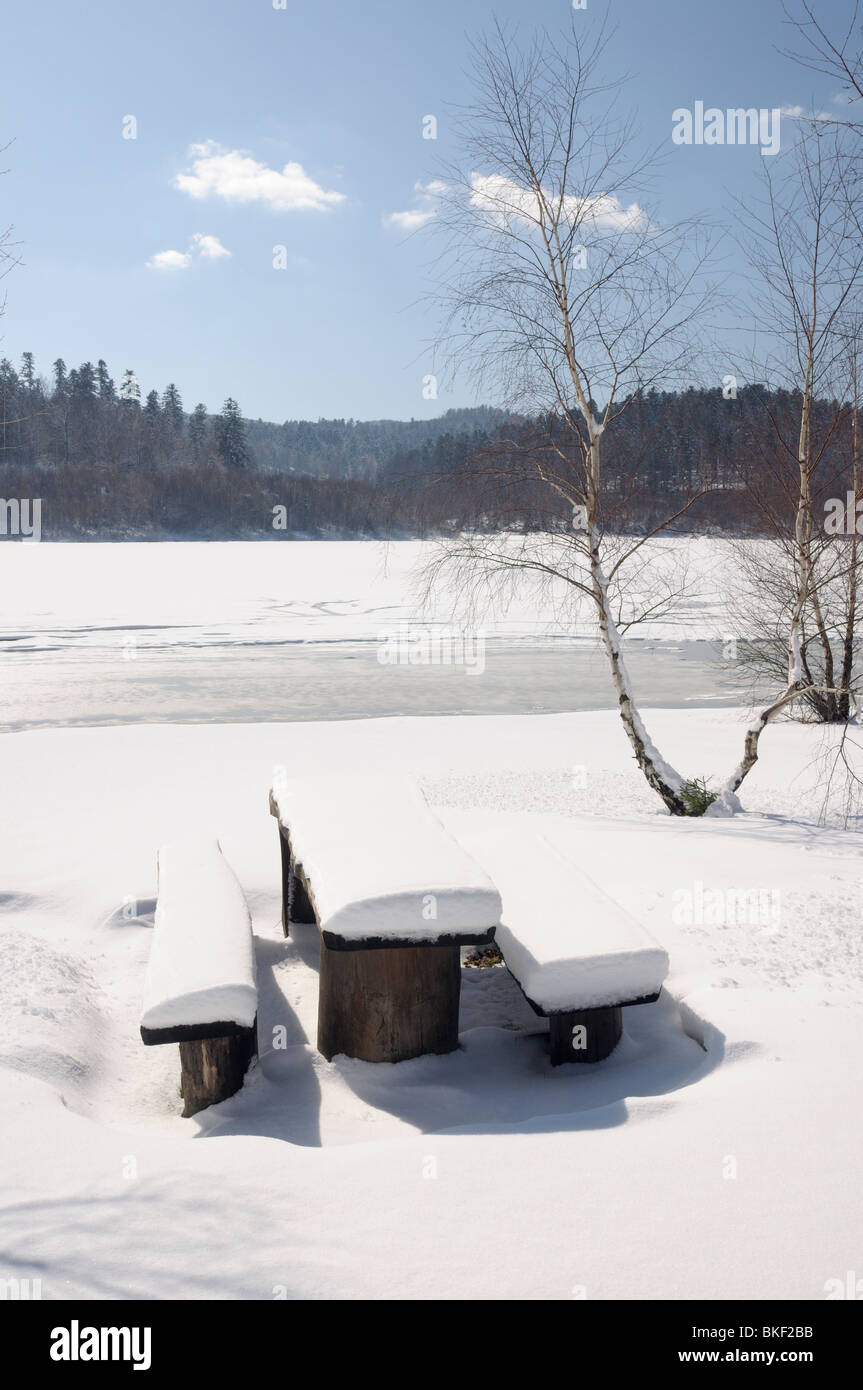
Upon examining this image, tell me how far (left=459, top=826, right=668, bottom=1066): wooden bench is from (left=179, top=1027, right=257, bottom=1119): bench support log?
0.93 meters

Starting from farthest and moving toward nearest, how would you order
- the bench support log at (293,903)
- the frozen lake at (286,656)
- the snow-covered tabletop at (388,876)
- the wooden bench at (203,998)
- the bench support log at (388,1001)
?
1. the frozen lake at (286,656)
2. the bench support log at (293,903)
3. the bench support log at (388,1001)
4. the snow-covered tabletop at (388,876)
5. the wooden bench at (203,998)

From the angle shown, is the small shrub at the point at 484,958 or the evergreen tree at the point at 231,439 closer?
the small shrub at the point at 484,958

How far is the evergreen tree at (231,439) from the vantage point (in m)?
83.8

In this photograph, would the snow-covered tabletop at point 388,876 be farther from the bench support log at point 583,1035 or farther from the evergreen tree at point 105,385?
the evergreen tree at point 105,385

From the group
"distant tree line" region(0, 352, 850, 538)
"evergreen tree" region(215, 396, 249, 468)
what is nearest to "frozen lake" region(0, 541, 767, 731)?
"distant tree line" region(0, 352, 850, 538)

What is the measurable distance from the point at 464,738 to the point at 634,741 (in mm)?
3097

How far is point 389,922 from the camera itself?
2949 millimetres

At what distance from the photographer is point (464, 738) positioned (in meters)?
10.2

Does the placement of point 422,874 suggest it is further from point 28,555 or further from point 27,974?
point 28,555

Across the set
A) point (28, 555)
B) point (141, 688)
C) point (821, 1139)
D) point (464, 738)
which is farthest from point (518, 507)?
point (28, 555)

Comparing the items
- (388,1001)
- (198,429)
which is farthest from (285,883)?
(198,429)

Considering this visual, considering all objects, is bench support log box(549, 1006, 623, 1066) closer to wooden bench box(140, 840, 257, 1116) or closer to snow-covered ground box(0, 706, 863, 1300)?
snow-covered ground box(0, 706, 863, 1300)

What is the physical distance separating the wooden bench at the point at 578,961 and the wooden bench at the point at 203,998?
35.7 inches

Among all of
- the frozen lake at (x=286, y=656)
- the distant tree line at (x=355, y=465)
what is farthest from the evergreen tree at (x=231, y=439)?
the frozen lake at (x=286, y=656)
